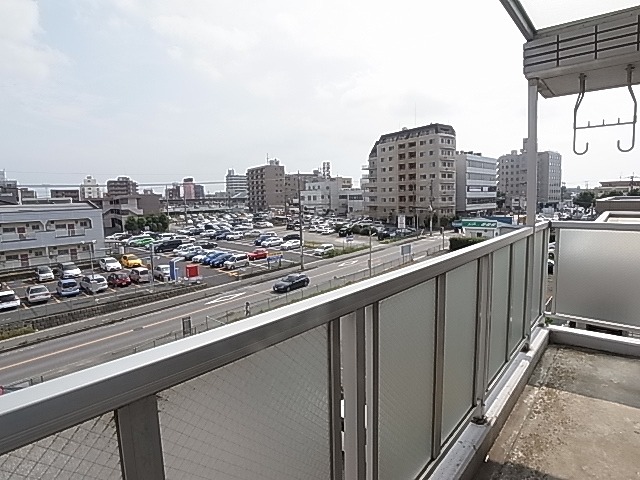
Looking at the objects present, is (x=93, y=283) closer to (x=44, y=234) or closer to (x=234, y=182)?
(x=44, y=234)

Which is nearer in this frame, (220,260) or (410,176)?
(220,260)

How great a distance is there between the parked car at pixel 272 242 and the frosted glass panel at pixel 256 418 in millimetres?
4677

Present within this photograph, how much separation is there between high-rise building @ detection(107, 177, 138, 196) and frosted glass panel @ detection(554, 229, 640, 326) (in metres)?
4.78

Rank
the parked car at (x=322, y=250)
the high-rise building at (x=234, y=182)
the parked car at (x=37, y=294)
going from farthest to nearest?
the high-rise building at (x=234, y=182)
the parked car at (x=322, y=250)
the parked car at (x=37, y=294)

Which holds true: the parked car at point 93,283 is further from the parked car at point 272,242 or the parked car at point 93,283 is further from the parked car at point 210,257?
the parked car at point 272,242

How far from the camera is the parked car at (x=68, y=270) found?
3086 mm

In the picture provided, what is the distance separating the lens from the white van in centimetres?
460

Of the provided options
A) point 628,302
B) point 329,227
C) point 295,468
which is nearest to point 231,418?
point 295,468

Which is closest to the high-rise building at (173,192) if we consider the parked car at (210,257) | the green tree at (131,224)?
the green tree at (131,224)

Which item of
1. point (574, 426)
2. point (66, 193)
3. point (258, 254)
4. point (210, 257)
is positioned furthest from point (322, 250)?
point (574, 426)

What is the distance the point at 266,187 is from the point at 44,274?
452 centimetres

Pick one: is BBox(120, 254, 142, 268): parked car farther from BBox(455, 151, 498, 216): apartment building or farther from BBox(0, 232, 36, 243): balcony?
BBox(455, 151, 498, 216): apartment building

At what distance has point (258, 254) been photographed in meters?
5.02

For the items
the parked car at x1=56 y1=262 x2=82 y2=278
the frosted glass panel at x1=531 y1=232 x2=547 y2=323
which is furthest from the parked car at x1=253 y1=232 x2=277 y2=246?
the frosted glass panel at x1=531 y1=232 x2=547 y2=323
